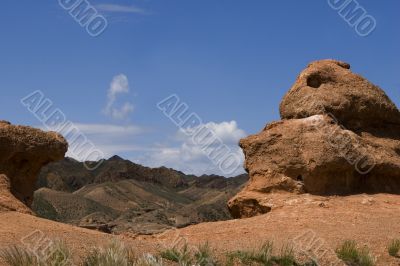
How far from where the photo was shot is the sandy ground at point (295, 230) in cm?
1026

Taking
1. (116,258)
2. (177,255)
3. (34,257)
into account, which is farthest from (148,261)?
(34,257)

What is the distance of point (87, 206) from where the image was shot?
154 ft

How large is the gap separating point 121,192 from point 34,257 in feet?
158

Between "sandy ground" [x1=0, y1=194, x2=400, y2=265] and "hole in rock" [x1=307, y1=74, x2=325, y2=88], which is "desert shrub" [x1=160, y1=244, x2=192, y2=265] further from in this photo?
"hole in rock" [x1=307, y1=74, x2=325, y2=88]

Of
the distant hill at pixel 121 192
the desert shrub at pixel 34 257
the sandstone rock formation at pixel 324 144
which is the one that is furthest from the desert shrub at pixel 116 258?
the distant hill at pixel 121 192

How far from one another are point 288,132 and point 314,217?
2985 mm

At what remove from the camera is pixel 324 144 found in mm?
15547

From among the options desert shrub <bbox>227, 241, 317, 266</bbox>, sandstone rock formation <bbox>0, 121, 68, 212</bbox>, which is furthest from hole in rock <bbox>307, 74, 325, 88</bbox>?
desert shrub <bbox>227, 241, 317, 266</bbox>

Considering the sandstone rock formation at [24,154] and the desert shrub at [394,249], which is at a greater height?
the desert shrub at [394,249]

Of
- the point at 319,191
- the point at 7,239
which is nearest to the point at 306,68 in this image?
the point at 319,191

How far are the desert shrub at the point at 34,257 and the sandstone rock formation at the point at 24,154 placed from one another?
5.02 m

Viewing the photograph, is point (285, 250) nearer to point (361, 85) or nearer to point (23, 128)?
point (23, 128)

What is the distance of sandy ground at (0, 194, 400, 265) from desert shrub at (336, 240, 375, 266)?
0.58ft

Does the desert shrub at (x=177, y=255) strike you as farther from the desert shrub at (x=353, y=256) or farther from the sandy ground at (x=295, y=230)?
the desert shrub at (x=353, y=256)
